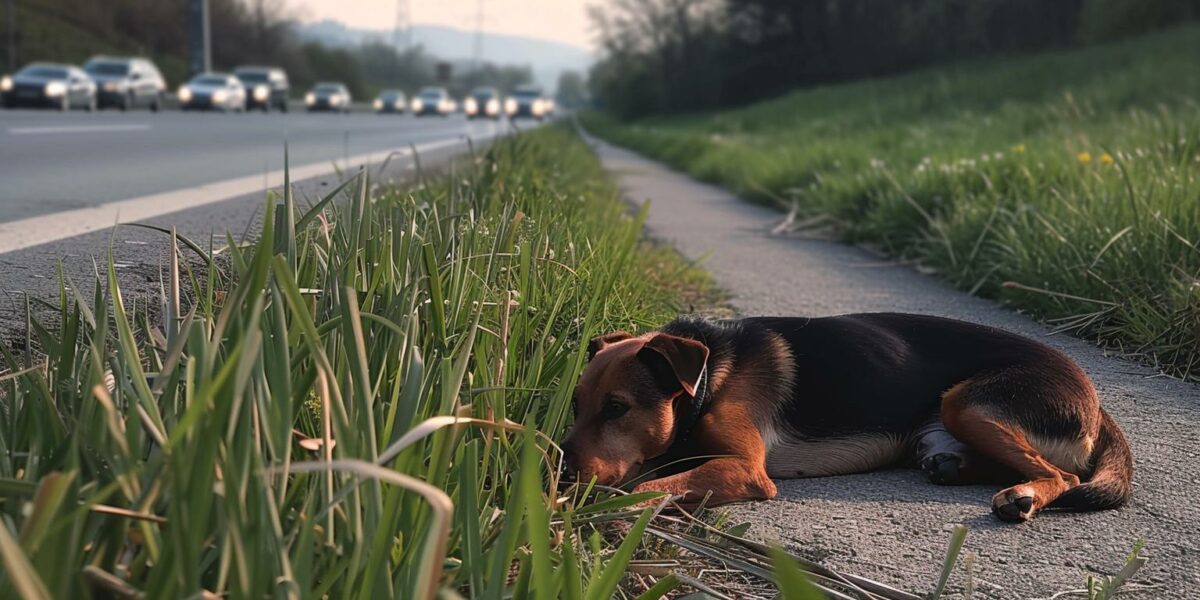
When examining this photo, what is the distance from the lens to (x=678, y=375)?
9.59 ft

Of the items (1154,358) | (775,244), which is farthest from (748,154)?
(1154,358)

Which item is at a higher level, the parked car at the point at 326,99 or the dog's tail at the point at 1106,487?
the dog's tail at the point at 1106,487

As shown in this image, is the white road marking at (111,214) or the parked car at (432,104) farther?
the parked car at (432,104)

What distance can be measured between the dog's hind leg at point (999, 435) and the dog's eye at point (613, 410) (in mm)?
924

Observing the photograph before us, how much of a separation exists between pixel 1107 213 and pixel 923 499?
134 inches

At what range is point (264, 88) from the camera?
43375mm

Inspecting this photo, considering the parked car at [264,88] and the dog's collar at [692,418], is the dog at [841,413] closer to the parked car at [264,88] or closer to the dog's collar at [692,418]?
the dog's collar at [692,418]

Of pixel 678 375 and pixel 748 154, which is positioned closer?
pixel 678 375

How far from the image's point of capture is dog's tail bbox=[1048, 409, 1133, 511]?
8.91ft

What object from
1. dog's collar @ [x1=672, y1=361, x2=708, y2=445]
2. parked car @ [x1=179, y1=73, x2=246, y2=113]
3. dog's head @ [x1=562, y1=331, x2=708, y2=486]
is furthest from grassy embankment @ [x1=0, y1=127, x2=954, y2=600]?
parked car @ [x1=179, y1=73, x2=246, y2=113]

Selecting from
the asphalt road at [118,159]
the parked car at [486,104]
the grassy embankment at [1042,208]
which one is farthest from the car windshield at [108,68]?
the grassy embankment at [1042,208]

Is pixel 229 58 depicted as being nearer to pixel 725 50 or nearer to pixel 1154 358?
pixel 725 50

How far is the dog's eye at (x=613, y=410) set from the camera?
2922mm

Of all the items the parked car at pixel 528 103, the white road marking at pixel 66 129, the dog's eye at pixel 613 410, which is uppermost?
the dog's eye at pixel 613 410
